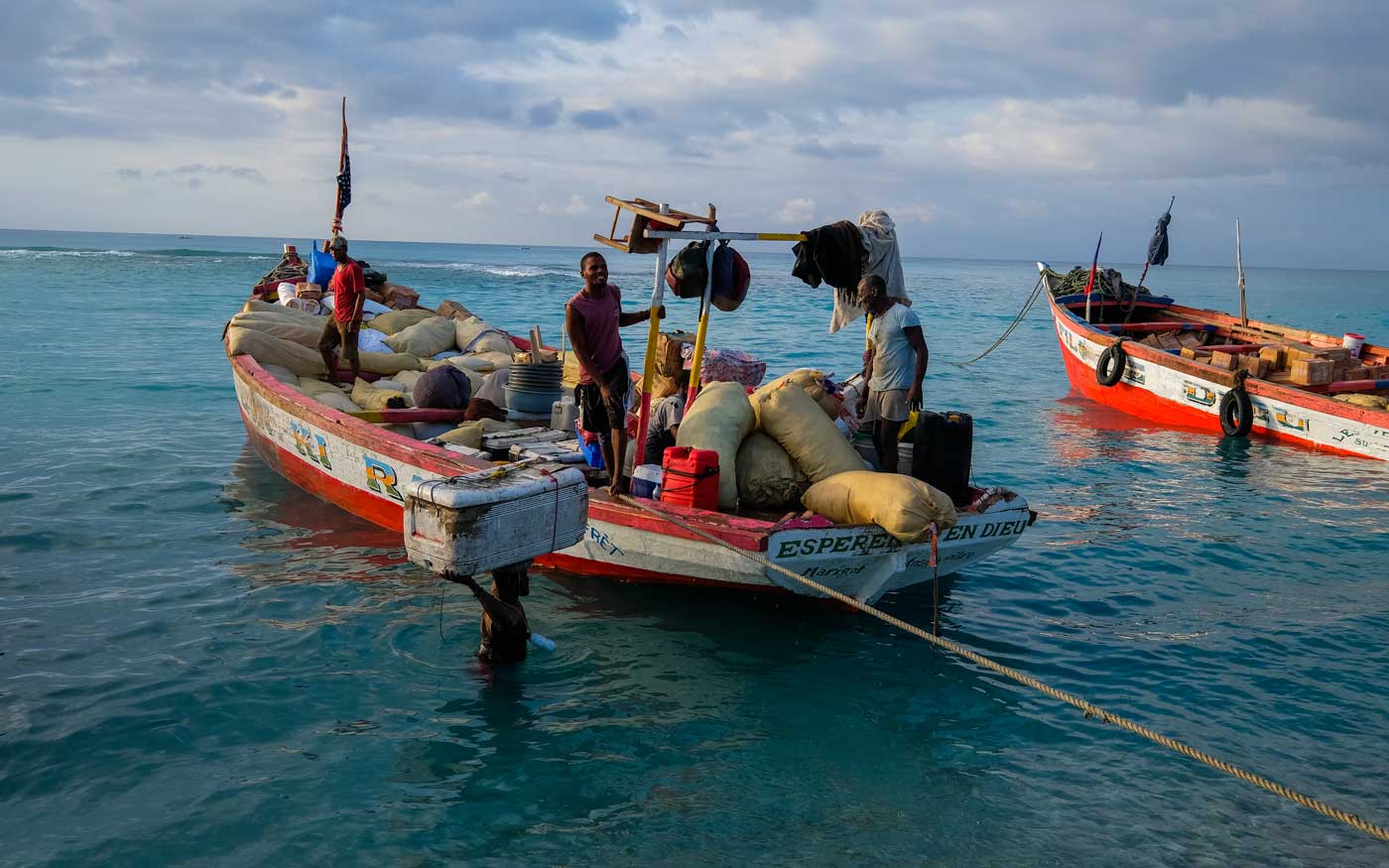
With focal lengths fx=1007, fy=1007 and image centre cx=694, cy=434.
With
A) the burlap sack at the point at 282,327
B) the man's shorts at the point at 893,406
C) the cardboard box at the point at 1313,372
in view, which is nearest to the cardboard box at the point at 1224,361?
the cardboard box at the point at 1313,372

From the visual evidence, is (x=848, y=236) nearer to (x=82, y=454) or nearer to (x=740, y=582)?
(x=740, y=582)

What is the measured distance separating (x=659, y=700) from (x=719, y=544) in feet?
3.43

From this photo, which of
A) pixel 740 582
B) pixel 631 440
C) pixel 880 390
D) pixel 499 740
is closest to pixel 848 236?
pixel 880 390

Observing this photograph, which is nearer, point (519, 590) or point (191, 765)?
point (191, 765)

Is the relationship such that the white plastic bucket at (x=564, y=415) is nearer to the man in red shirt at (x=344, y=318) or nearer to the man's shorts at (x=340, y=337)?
the man in red shirt at (x=344, y=318)

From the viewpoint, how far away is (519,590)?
6.05 metres

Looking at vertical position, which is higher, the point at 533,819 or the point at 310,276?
the point at 310,276

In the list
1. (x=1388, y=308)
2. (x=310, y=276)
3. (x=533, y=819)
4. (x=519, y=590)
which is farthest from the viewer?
(x=1388, y=308)

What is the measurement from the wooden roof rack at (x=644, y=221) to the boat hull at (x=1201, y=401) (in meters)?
10.2

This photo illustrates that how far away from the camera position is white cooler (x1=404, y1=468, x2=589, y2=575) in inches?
204

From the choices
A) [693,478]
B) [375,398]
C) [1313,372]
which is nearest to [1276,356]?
[1313,372]

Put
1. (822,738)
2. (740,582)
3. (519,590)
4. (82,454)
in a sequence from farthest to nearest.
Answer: (82,454) < (740,582) < (519,590) < (822,738)

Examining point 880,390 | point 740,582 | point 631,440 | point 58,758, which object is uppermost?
point 880,390

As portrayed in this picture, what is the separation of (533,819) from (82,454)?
9.77 metres
